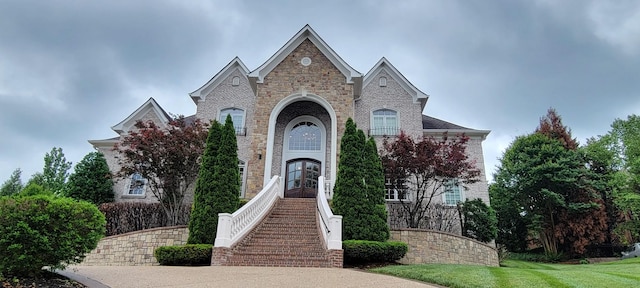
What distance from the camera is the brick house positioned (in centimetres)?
1734

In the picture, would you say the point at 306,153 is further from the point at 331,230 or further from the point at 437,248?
the point at 331,230

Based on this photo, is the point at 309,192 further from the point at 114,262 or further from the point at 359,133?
the point at 114,262

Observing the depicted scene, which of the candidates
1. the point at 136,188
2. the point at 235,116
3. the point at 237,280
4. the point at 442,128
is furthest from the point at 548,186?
the point at 136,188

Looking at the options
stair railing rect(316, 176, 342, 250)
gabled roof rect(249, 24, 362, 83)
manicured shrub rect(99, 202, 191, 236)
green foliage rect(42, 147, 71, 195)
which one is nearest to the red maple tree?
gabled roof rect(249, 24, 362, 83)

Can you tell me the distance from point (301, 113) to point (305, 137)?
131 cm

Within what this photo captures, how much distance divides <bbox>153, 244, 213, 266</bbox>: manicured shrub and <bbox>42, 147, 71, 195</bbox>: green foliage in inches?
1054

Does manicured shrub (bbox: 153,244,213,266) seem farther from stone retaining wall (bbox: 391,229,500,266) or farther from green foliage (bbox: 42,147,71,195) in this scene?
green foliage (bbox: 42,147,71,195)

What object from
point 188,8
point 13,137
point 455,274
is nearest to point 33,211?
point 455,274

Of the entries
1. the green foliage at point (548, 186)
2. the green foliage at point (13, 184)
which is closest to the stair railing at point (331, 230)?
the green foliage at point (548, 186)

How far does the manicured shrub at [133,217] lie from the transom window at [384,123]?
10.3 meters

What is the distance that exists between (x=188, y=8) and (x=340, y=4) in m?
5.53

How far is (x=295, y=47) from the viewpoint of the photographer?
18438 mm

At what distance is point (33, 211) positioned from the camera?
19.8ft

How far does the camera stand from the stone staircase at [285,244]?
30.5ft
